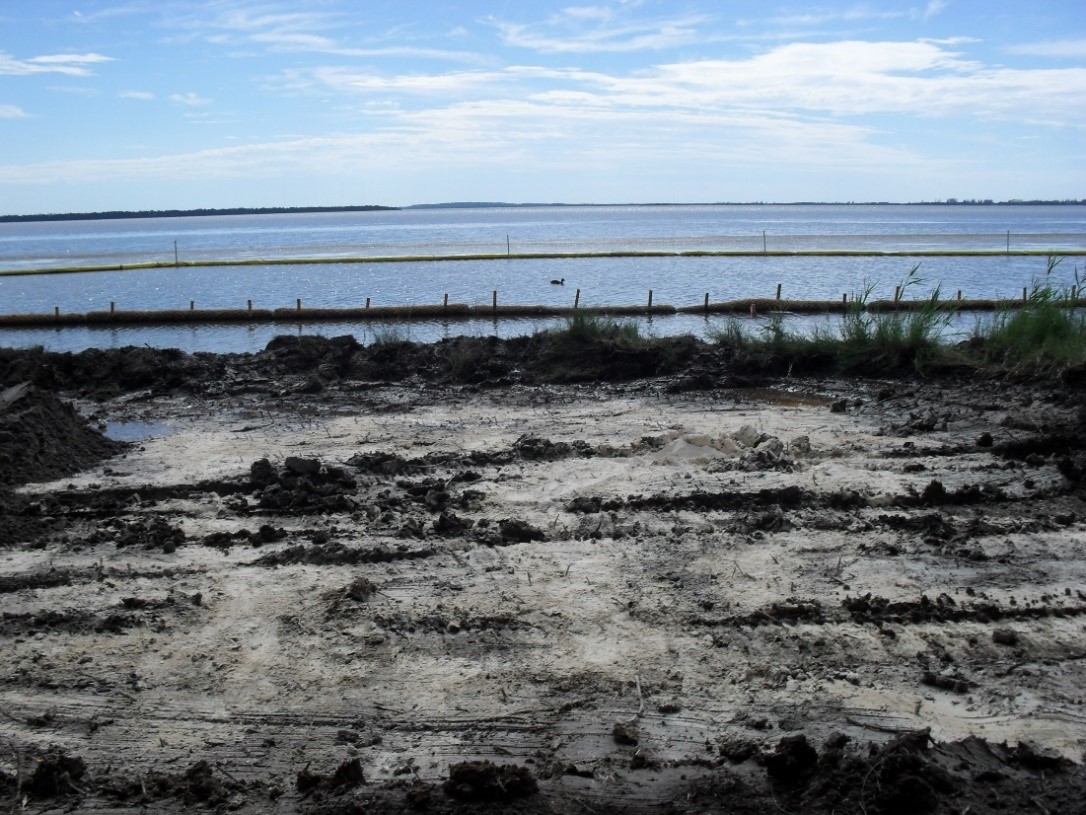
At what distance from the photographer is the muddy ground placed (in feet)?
13.7

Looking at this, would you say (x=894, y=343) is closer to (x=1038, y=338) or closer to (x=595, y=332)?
(x=1038, y=338)

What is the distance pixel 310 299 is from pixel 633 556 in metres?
37.7

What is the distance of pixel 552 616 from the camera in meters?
6.00

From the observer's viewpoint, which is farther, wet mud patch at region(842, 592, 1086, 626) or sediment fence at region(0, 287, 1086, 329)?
sediment fence at region(0, 287, 1086, 329)

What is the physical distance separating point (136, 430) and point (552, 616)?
871cm

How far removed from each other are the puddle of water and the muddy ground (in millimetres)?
931

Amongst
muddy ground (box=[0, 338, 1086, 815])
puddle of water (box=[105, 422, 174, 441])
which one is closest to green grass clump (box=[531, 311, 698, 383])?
muddy ground (box=[0, 338, 1086, 815])

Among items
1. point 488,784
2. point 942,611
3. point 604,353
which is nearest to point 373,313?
point 604,353

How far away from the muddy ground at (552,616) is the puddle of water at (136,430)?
0.93m

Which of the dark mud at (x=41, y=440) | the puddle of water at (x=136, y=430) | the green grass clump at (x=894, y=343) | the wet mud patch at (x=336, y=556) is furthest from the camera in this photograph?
the green grass clump at (x=894, y=343)

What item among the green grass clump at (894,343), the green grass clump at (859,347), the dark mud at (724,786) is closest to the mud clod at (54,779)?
the dark mud at (724,786)

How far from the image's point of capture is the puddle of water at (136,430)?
12180 mm

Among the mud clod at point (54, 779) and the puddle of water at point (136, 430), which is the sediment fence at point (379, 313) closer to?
the puddle of water at point (136, 430)

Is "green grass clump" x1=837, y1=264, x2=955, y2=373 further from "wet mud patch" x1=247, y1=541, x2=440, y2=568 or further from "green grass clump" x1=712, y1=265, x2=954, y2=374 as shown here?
"wet mud patch" x1=247, y1=541, x2=440, y2=568
